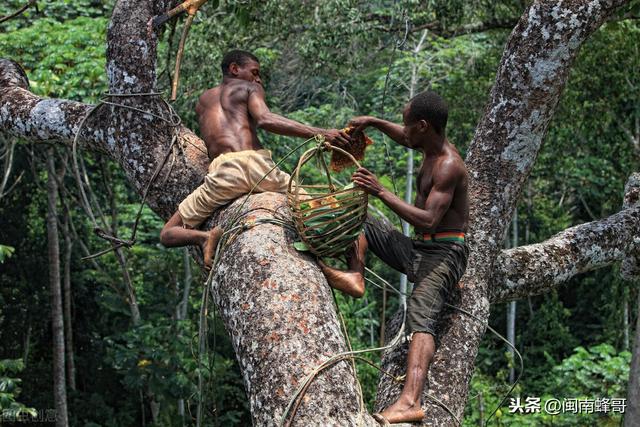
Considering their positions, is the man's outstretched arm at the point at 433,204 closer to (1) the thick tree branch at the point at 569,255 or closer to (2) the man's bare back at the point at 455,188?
(2) the man's bare back at the point at 455,188

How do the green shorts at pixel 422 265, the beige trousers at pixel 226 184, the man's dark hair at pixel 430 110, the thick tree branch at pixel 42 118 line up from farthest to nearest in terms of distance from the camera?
1. the thick tree branch at pixel 42 118
2. the beige trousers at pixel 226 184
3. the man's dark hair at pixel 430 110
4. the green shorts at pixel 422 265

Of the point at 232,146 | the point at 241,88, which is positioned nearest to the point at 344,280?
the point at 232,146

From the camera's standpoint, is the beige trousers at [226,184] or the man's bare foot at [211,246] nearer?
the man's bare foot at [211,246]

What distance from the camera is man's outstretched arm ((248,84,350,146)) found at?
384cm

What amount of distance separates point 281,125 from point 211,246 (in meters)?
0.66

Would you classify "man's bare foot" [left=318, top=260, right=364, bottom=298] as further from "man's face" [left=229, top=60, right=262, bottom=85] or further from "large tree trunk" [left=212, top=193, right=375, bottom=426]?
"man's face" [left=229, top=60, right=262, bottom=85]

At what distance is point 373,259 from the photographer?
11.7 m

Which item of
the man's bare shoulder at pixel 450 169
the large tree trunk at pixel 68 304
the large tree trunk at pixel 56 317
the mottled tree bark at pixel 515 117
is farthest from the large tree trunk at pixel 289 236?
the large tree trunk at pixel 68 304

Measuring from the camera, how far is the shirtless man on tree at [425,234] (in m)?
3.43

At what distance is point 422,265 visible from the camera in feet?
12.2

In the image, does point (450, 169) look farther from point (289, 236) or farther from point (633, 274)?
point (633, 274)

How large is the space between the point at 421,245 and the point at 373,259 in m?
7.91

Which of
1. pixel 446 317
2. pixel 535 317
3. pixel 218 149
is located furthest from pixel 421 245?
pixel 535 317

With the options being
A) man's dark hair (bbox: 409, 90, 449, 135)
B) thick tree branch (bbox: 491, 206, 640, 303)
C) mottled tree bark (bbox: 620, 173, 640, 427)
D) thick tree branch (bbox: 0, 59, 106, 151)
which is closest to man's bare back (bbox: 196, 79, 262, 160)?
thick tree branch (bbox: 0, 59, 106, 151)
